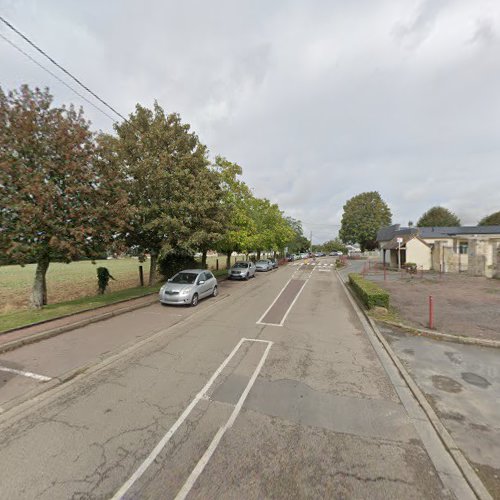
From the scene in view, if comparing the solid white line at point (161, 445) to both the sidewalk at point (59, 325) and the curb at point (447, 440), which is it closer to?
the curb at point (447, 440)

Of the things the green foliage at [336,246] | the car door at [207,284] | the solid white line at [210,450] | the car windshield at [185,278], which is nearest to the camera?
the solid white line at [210,450]

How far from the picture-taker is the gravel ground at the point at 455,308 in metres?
8.94

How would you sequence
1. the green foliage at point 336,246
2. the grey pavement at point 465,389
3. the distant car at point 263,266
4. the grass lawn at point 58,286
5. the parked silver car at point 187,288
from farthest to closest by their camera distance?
the green foliage at point 336,246, the distant car at point 263,266, the grass lawn at point 58,286, the parked silver car at point 187,288, the grey pavement at point 465,389

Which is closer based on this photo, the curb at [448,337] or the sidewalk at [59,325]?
the sidewalk at [59,325]

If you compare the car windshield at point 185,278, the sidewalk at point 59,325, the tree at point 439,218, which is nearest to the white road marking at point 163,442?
the sidewalk at point 59,325

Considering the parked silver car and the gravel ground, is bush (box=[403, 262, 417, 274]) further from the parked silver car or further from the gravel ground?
the parked silver car

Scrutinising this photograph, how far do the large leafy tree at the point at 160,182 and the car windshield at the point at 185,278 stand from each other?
171cm

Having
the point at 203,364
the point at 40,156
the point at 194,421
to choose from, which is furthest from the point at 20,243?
the point at 194,421

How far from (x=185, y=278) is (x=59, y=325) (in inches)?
221

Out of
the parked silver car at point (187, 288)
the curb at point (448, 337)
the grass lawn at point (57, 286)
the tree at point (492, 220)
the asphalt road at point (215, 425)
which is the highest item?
the tree at point (492, 220)

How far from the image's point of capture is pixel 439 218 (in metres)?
64.5

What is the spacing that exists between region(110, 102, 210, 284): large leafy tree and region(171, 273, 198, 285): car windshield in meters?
1.71

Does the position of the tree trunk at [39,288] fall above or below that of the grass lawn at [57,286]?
above

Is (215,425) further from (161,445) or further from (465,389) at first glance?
(465,389)
